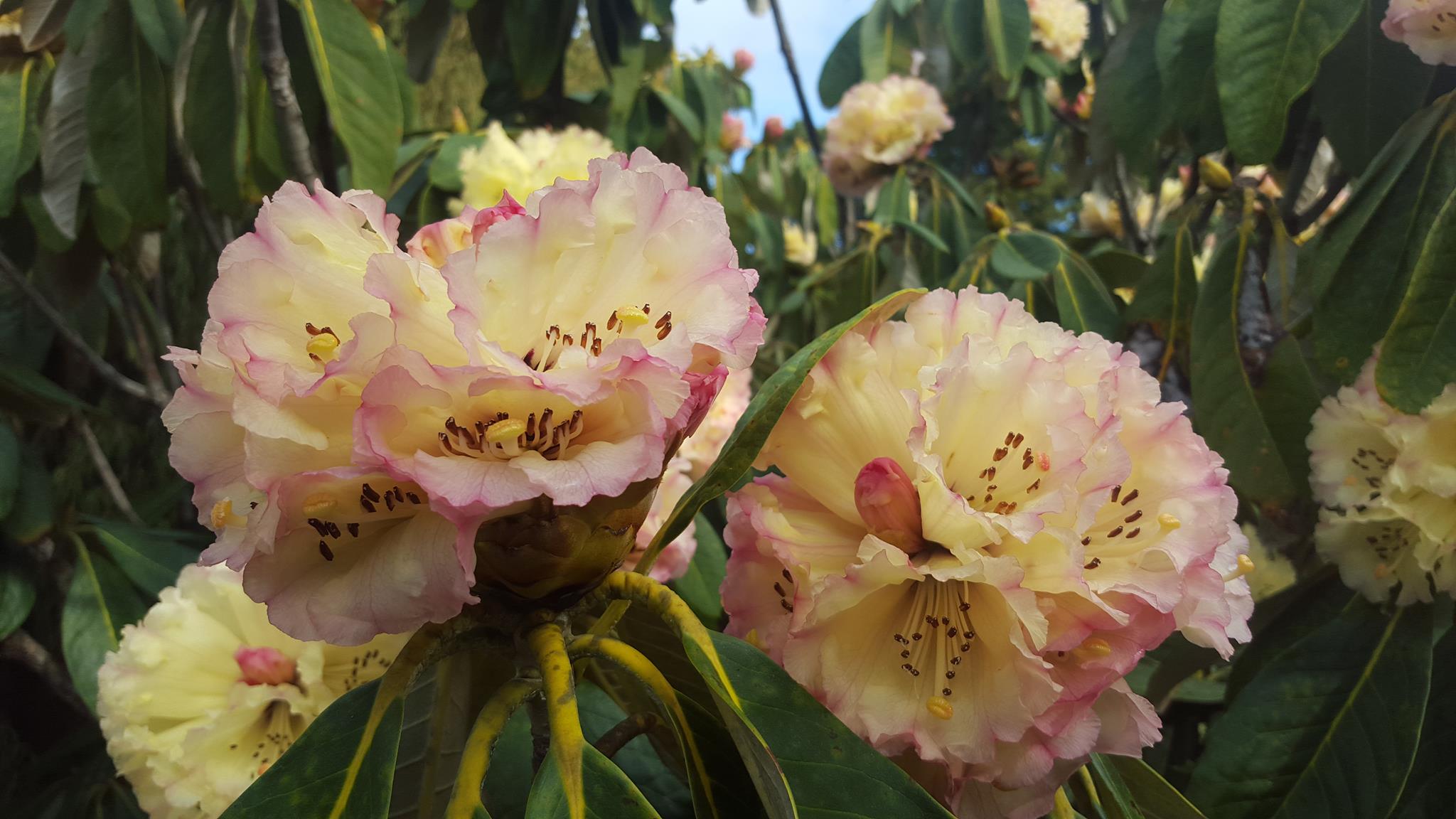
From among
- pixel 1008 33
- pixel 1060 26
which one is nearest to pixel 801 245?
pixel 1060 26

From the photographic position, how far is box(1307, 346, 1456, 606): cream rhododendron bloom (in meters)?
0.84

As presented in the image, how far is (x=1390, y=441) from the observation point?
86 cm

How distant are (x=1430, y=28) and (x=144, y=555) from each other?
1.50 meters

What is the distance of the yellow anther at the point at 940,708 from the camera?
1.43 feet

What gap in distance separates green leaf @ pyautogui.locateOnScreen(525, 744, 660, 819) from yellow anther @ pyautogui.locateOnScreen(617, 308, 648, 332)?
173mm

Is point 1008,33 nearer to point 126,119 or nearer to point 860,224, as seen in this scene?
point 860,224

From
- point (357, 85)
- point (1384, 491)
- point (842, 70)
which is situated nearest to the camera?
point (1384, 491)

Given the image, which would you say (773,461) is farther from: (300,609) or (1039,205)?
(1039,205)

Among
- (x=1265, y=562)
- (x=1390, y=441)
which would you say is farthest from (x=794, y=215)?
(x=1390, y=441)

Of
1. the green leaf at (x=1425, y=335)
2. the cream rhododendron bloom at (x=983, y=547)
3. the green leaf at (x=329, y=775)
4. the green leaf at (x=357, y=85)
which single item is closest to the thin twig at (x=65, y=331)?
the green leaf at (x=357, y=85)

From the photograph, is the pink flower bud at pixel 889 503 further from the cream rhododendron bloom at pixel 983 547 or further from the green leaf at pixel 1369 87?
the green leaf at pixel 1369 87

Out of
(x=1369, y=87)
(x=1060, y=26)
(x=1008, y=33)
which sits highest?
(x=1369, y=87)

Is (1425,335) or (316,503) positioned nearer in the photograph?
(316,503)

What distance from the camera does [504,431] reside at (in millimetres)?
369
